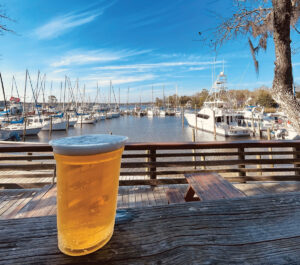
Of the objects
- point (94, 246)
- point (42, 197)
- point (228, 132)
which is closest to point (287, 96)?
point (94, 246)

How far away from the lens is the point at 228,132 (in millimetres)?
17625

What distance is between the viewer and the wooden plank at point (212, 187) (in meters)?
1.50

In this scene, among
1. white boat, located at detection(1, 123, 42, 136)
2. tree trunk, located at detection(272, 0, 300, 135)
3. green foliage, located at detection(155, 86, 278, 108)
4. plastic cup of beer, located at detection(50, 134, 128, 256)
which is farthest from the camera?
green foliage, located at detection(155, 86, 278, 108)

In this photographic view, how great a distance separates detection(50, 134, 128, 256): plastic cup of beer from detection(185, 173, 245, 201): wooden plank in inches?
48.0

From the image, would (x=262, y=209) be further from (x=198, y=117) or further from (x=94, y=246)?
(x=198, y=117)

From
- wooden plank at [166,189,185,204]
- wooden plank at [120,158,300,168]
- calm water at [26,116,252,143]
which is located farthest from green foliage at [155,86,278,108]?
wooden plank at [166,189,185,204]

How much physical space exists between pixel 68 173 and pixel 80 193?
52mm

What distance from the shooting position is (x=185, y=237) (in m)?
0.54

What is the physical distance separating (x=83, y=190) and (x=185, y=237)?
365 mm

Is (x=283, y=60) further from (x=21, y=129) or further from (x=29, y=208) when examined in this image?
(x=21, y=129)

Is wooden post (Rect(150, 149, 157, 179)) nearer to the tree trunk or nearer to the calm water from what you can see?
the tree trunk

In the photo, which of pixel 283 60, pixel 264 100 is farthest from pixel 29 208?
pixel 264 100

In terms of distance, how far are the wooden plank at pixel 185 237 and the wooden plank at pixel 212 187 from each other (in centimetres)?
83

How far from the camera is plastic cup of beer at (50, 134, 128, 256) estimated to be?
0.38 metres
